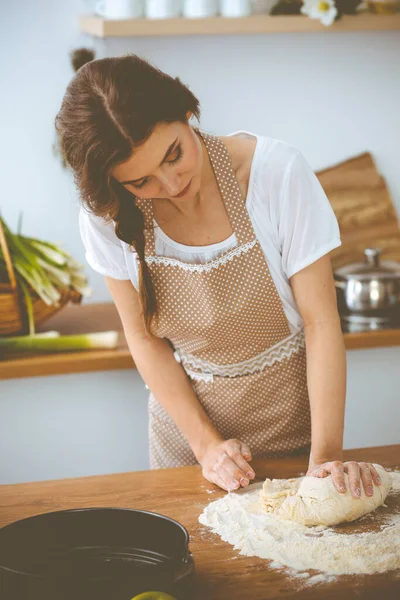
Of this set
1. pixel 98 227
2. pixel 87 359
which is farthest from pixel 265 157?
pixel 87 359

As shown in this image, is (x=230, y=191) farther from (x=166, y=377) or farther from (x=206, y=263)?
(x=166, y=377)

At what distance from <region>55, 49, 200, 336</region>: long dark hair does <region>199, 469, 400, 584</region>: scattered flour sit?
0.56m

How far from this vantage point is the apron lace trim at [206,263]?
1.50 meters

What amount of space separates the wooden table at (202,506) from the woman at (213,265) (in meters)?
0.06

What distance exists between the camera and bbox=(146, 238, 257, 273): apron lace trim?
1.50m

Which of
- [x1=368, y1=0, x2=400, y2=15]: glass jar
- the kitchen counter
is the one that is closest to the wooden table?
the kitchen counter

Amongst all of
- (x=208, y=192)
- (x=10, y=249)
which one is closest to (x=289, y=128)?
(x=10, y=249)

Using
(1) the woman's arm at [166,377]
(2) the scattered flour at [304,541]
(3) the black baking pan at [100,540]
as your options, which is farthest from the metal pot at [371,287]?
(3) the black baking pan at [100,540]

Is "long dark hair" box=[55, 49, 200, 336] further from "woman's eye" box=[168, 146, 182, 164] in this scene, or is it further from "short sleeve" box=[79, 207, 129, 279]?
"short sleeve" box=[79, 207, 129, 279]

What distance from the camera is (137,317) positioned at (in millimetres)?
1567

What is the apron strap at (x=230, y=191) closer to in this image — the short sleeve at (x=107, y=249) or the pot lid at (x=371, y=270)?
the short sleeve at (x=107, y=249)

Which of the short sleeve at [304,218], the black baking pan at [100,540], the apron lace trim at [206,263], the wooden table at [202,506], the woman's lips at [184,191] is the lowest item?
the wooden table at [202,506]

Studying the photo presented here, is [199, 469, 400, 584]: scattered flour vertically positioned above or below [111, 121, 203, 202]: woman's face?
below

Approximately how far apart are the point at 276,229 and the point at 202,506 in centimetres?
53
